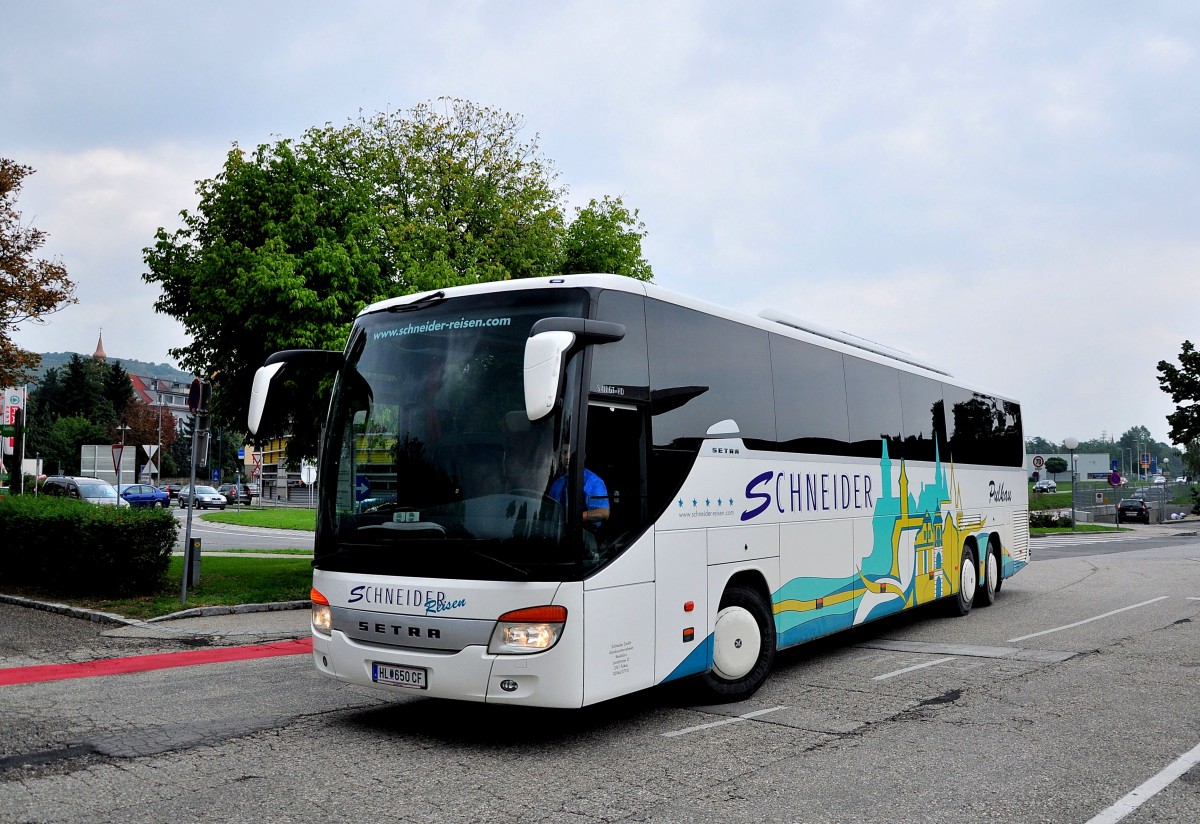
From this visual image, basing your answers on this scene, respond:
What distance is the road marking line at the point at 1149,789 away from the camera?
4.86 meters

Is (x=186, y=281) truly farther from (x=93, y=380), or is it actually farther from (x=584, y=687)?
(x=93, y=380)

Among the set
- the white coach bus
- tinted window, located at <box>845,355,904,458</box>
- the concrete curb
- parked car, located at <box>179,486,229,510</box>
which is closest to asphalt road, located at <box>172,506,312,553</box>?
the concrete curb

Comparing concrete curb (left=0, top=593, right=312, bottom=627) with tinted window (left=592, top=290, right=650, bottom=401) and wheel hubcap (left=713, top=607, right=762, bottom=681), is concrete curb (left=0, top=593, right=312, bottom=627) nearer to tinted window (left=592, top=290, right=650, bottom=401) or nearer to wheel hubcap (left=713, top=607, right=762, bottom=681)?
wheel hubcap (left=713, top=607, right=762, bottom=681)

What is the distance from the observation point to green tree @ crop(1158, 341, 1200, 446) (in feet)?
201

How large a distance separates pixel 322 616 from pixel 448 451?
165cm

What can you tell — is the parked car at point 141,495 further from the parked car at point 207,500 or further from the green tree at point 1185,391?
the green tree at point 1185,391

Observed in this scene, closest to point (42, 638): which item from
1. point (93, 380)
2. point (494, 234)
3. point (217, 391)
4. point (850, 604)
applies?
point (217, 391)

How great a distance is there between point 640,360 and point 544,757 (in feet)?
9.00

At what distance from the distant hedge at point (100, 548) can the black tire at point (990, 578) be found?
11.8 metres

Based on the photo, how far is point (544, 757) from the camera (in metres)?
6.15

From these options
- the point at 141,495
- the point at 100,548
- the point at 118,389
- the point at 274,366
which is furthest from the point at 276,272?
the point at 118,389

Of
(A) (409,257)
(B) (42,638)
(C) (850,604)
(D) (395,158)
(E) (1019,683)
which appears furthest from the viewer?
(D) (395,158)

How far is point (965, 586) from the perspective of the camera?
43.3 ft

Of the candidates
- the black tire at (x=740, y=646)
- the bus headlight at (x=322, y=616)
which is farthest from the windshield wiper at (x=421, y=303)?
the black tire at (x=740, y=646)
